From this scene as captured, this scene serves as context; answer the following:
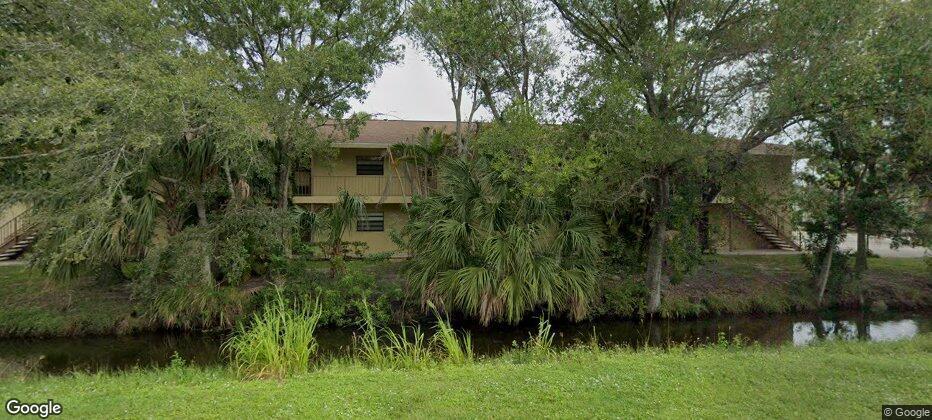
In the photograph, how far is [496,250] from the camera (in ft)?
39.6

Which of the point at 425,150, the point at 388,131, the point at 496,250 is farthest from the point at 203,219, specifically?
the point at 388,131

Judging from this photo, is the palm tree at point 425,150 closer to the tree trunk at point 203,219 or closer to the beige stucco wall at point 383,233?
the beige stucco wall at point 383,233

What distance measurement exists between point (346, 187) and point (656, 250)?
11869mm

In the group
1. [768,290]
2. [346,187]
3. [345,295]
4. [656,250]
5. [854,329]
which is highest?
[346,187]

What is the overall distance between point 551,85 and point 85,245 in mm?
11512

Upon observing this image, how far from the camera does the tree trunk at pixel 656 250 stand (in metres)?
14.1

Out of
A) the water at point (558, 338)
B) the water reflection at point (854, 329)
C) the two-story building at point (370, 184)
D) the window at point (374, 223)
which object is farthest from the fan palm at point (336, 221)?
the water reflection at point (854, 329)

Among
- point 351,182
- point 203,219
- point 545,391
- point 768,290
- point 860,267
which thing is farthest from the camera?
point 351,182

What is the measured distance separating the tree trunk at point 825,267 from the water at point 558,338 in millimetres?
876

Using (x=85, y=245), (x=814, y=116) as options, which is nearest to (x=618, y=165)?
(x=814, y=116)

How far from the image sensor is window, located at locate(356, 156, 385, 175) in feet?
70.4

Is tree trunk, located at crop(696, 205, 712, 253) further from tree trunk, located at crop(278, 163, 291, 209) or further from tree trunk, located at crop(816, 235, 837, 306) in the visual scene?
tree trunk, located at crop(278, 163, 291, 209)

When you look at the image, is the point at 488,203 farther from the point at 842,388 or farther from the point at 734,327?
the point at 842,388

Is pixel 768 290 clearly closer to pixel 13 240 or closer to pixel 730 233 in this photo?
pixel 730 233
